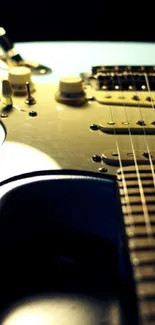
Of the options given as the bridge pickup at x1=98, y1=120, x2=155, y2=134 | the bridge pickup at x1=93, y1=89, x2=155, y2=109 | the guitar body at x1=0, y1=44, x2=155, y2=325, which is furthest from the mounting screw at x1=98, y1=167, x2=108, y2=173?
the bridge pickup at x1=93, y1=89, x2=155, y2=109

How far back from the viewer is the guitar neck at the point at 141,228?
54 centimetres

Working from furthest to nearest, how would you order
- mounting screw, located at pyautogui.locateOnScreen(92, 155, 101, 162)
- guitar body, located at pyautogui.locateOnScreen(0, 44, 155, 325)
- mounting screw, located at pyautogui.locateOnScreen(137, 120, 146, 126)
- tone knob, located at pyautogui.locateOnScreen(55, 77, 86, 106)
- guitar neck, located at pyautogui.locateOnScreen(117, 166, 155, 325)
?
1. tone knob, located at pyautogui.locateOnScreen(55, 77, 86, 106)
2. mounting screw, located at pyautogui.locateOnScreen(137, 120, 146, 126)
3. mounting screw, located at pyautogui.locateOnScreen(92, 155, 101, 162)
4. guitar body, located at pyautogui.locateOnScreen(0, 44, 155, 325)
5. guitar neck, located at pyautogui.locateOnScreen(117, 166, 155, 325)

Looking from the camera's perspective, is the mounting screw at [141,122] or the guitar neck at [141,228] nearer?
the guitar neck at [141,228]

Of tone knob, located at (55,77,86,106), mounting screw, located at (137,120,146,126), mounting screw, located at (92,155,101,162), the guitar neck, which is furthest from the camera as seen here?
tone knob, located at (55,77,86,106)

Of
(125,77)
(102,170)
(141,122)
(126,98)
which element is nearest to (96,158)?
(102,170)

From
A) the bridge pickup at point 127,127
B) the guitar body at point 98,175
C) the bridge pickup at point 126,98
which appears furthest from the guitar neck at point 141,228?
the bridge pickup at point 126,98

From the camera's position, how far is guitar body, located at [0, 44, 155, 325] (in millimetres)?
734

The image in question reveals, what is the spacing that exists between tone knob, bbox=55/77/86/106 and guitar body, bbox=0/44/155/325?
15 mm

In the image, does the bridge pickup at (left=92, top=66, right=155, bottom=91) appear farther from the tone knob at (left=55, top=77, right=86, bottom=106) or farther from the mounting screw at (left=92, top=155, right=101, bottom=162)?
the mounting screw at (left=92, top=155, right=101, bottom=162)

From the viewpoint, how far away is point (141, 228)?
0.65m

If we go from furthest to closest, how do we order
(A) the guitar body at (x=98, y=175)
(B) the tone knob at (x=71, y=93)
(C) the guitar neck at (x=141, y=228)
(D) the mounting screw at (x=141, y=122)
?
(B) the tone knob at (x=71, y=93)
(D) the mounting screw at (x=141, y=122)
(A) the guitar body at (x=98, y=175)
(C) the guitar neck at (x=141, y=228)

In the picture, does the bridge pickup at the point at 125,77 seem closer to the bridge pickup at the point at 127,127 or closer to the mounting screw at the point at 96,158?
the bridge pickup at the point at 127,127
